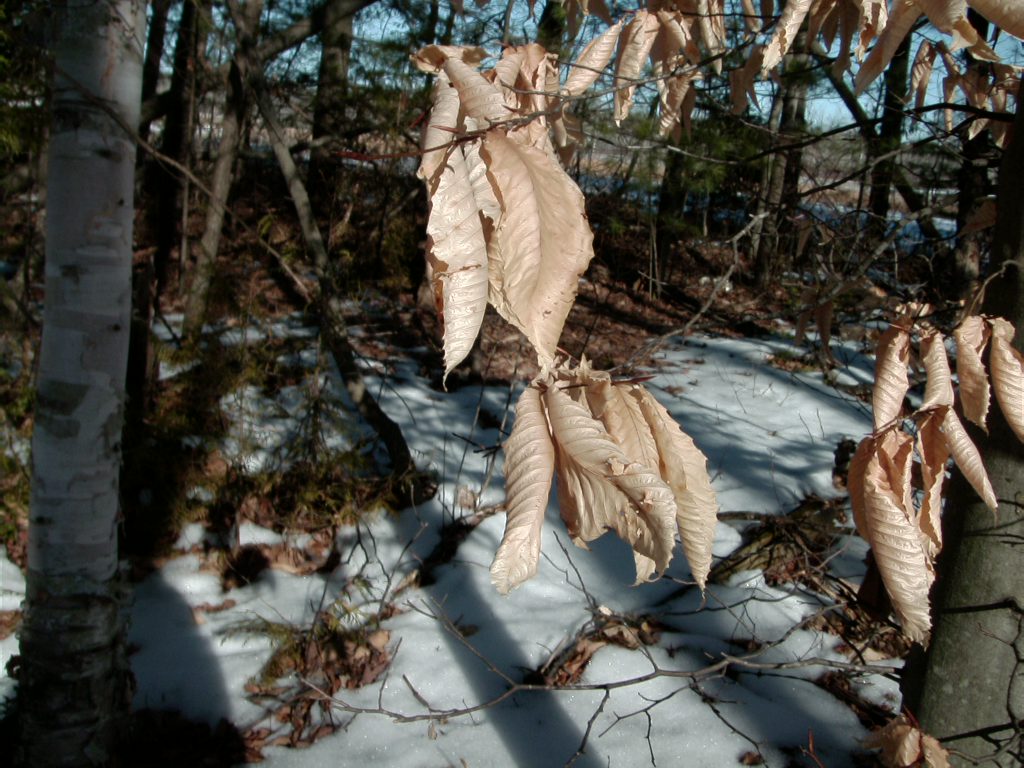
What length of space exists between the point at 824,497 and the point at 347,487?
2.30 meters

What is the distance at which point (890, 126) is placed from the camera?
476cm

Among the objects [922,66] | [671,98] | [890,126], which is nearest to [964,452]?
[671,98]

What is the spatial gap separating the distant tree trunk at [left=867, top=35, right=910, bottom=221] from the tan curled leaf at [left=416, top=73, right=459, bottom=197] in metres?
1.40

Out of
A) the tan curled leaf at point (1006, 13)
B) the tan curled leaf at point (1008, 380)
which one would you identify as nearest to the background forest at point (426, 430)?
the tan curled leaf at point (1006, 13)

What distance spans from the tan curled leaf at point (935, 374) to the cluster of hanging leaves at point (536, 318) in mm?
→ 437

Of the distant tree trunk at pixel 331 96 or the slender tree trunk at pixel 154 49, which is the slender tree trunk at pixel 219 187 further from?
the slender tree trunk at pixel 154 49

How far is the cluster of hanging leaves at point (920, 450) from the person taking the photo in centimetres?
93

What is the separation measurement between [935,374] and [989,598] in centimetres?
62

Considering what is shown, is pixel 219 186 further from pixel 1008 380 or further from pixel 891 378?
pixel 1008 380

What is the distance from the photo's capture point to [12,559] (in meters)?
3.32

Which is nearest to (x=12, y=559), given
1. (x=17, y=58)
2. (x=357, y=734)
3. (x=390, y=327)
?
(x=357, y=734)

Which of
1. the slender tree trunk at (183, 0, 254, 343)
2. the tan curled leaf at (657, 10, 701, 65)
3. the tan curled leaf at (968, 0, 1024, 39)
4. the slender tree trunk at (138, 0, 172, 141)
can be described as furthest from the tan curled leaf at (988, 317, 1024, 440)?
the slender tree trunk at (138, 0, 172, 141)

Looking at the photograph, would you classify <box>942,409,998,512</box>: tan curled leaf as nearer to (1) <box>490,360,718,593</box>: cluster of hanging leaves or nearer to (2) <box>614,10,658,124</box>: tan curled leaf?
(1) <box>490,360,718,593</box>: cluster of hanging leaves

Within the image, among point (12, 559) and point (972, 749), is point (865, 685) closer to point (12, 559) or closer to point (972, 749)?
point (972, 749)
